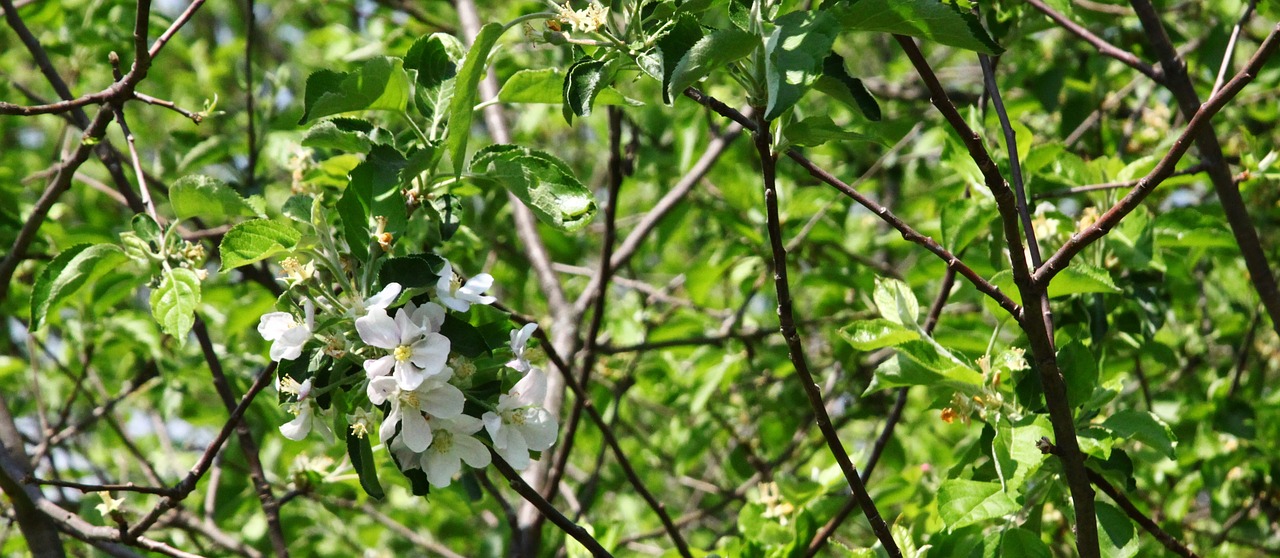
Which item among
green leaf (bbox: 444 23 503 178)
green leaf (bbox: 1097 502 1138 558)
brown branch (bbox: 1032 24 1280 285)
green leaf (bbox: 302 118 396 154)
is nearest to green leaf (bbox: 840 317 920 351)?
brown branch (bbox: 1032 24 1280 285)

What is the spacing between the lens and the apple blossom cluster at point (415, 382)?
1.44 meters

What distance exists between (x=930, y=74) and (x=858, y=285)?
1.79 meters

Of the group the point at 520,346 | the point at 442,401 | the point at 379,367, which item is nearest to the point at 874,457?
the point at 520,346

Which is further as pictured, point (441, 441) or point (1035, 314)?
point (441, 441)

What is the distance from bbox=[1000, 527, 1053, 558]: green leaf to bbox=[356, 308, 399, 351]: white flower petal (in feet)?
3.34

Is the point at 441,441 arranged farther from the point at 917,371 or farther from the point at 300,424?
the point at 917,371

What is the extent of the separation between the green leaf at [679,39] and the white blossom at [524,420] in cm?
54

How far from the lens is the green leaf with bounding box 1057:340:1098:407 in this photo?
5.88ft

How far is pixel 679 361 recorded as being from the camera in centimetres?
436

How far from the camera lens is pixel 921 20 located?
1258mm

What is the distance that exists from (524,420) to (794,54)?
2.39ft

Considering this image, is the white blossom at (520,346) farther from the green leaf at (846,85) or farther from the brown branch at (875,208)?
the green leaf at (846,85)

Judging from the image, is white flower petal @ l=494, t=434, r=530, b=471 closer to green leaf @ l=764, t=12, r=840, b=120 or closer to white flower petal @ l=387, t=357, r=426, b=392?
white flower petal @ l=387, t=357, r=426, b=392

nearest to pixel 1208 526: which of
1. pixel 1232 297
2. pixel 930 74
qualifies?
pixel 1232 297
